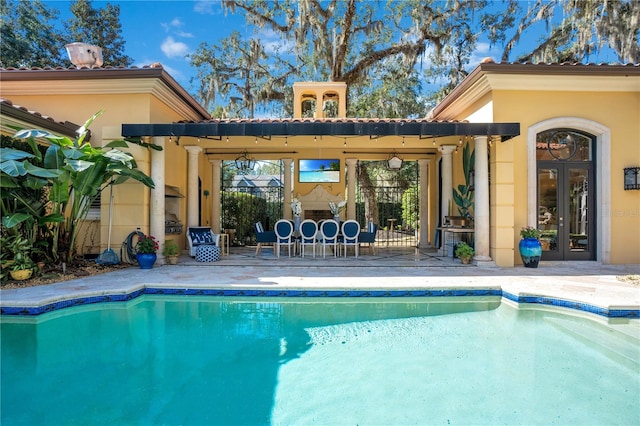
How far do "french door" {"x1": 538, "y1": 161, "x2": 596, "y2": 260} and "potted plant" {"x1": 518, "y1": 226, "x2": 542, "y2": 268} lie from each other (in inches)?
30.9

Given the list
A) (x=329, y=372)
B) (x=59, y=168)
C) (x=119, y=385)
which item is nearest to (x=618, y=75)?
(x=329, y=372)

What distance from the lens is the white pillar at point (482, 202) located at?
832cm

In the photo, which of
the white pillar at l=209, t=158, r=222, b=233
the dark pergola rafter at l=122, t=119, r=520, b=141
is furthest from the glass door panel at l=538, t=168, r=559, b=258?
the white pillar at l=209, t=158, r=222, b=233

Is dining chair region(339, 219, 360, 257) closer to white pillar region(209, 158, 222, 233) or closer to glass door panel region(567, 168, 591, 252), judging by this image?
glass door panel region(567, 168, 591, 252)

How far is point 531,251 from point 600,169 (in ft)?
8.59

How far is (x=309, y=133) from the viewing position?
26.2 feet

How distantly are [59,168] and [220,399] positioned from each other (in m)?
5.61

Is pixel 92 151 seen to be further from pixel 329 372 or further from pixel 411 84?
pixel 411 84

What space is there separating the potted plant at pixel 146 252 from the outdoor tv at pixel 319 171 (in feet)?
22.0

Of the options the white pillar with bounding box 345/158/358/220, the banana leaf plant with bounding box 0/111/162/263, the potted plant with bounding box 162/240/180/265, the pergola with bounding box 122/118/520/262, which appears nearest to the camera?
the banana leaf plant with bounding box 0/111/162/263

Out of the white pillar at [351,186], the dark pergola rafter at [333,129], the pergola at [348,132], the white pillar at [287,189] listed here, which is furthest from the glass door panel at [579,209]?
the white pillar at [287,189]

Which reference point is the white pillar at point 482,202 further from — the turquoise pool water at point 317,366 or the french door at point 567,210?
the turquoise pool water at point 317,366

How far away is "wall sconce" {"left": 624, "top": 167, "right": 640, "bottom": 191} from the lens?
326 inches

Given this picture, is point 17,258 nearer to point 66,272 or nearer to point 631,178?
point 66,272
